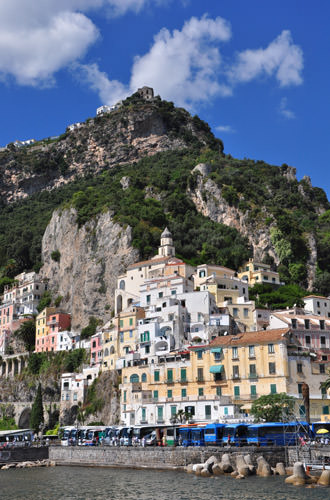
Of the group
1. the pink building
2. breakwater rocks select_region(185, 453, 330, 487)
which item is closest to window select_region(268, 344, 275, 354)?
breakwater rocks select_region(185, 453, 330, 487)

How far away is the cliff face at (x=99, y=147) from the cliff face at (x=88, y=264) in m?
57.7

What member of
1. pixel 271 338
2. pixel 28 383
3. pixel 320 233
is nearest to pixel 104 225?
pixel 28 383

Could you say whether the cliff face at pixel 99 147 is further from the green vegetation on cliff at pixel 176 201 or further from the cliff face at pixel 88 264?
the cliff face at pixel 88 264

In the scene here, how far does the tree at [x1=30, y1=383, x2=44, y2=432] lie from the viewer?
8344 cm

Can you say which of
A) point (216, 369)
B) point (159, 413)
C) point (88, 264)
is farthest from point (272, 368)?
point (88, 264)

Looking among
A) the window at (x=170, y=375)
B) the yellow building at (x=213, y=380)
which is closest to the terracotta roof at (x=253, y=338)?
the yellow building at (x=213, y=380)

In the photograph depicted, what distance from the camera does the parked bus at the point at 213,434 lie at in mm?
49503

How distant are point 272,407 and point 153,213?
Answer: 63179mm

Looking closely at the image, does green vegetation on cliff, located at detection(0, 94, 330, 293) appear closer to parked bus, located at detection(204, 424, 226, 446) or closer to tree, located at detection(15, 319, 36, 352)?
tree, located at detection(15, 319, 36, 352)

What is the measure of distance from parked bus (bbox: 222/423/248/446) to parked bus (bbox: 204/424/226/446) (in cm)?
36

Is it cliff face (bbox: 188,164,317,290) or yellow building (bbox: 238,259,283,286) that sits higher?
cliff face (bbox: 188,164,317,290)

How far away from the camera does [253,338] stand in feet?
212

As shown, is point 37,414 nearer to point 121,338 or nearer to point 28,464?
point 121,338

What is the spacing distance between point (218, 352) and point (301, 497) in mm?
30067
